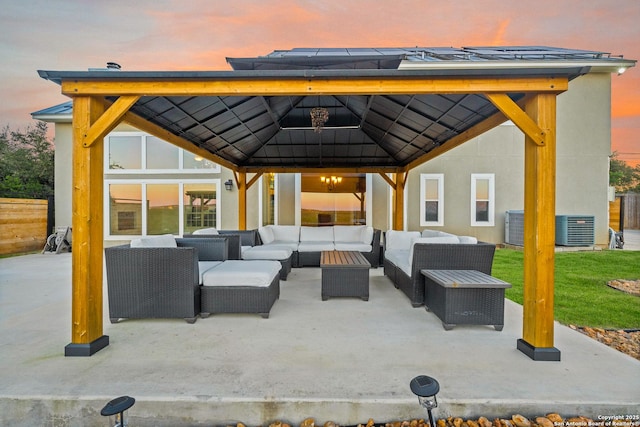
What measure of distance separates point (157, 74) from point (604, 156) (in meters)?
12.7

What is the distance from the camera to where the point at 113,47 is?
31.1 feet

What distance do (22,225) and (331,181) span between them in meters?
9.50

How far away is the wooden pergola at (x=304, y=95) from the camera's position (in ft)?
9.17

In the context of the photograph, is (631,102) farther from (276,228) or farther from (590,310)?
(276,228)

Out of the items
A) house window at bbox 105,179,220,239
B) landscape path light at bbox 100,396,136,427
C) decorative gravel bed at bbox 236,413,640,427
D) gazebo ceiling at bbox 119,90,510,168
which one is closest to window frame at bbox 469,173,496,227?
gazebo ceiling at bbox 119,90,510,168

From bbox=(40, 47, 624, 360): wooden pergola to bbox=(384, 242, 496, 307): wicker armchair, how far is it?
1168 mm

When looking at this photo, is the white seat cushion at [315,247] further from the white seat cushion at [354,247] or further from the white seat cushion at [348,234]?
the white seat cushion at [348,234]

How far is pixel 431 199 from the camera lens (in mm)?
10148

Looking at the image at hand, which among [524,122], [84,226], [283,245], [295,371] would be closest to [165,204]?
[283,245]

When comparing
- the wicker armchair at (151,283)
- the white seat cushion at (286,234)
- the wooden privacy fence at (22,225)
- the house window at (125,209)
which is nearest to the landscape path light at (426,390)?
the wicker armchair at (151,283)

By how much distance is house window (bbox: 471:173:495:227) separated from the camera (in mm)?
10023

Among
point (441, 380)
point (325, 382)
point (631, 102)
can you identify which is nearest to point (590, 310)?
point (441, 380)

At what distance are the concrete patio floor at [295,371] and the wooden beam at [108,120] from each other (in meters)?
1.97

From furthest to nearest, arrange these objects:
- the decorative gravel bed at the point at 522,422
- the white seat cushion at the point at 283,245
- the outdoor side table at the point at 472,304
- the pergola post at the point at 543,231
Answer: the white seat cushion at the point at 283,245
the outdoor side table at the point at 472,304
the pergola post at the point at 543,231
the decorative gravel bed at the point at 522,422
